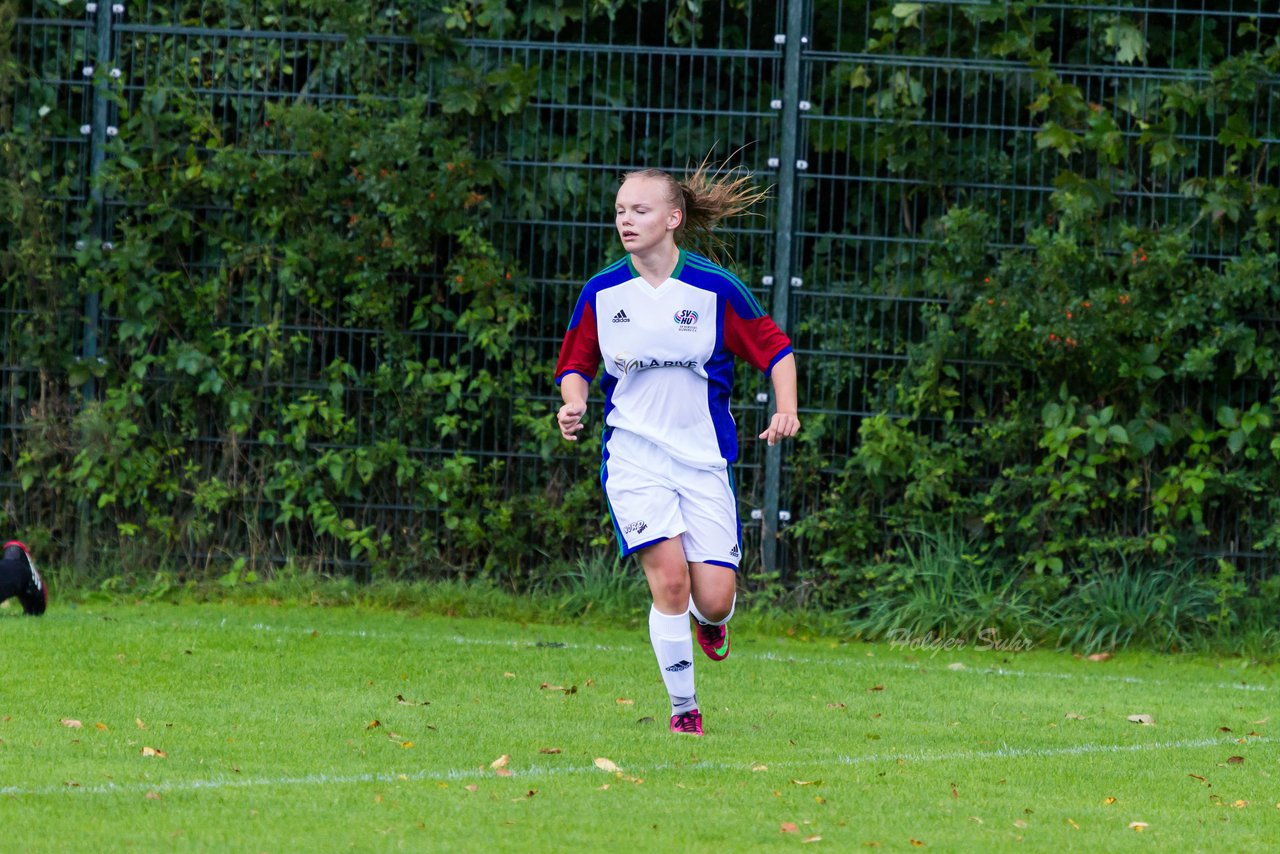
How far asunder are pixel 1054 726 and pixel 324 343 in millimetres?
4988

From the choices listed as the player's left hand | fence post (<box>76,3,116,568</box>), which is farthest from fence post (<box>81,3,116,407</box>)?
the player's left hand

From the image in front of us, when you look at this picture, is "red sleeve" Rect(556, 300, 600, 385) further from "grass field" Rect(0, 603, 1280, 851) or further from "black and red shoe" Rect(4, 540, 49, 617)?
"black and red shoe" Rect(4, 540, 49, 617)

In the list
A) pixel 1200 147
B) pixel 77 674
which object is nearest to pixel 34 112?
pixel 77 674

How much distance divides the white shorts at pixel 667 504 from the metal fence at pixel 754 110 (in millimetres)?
3414

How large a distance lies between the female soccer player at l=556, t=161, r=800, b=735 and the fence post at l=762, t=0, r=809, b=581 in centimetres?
317

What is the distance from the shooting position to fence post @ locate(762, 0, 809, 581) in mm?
9219

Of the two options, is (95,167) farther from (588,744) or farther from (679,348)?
(588,744)

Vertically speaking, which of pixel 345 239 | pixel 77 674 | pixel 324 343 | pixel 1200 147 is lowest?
pixel 77 674

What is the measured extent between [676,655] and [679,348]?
1055mm

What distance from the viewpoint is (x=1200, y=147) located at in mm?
9062

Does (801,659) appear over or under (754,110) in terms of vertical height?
under

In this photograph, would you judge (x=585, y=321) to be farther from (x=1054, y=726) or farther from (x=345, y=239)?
(x=345, y=239)

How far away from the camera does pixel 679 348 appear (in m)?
5.89

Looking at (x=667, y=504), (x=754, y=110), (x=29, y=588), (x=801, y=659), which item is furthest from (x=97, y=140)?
(x=667, y=504)
